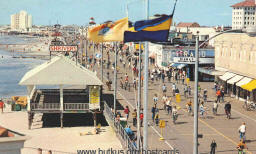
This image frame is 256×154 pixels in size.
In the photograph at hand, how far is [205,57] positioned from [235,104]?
23485 millimetres

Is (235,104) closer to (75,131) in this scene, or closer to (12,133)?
(75,131)

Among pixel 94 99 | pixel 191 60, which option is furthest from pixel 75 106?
pixel 191 60

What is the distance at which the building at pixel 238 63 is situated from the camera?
41906 mm

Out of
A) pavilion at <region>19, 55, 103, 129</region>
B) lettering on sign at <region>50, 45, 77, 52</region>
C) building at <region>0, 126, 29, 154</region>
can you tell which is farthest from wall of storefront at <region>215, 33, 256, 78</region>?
building at <region>0, 126, 29, 154</region>

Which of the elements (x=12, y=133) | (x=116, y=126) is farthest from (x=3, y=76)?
(x=12, y=133)

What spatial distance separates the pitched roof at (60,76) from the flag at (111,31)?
10.3 metres

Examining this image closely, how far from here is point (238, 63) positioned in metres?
46.2

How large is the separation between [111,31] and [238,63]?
2738cm

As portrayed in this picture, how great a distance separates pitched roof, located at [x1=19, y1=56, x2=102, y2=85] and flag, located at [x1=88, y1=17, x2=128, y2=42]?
10.3m

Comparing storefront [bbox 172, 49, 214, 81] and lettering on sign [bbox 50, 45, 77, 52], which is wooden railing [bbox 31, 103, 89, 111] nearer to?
lettering on sign [bbox 50, 45, 77, 52]

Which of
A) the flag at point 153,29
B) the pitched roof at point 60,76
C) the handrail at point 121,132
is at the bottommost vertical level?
the handrail at point 121,132

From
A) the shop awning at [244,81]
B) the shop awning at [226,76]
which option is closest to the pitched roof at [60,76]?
the shop awning at [244,81]

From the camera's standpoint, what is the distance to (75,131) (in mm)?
33219

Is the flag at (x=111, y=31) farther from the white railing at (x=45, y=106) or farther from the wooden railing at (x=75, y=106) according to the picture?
the white railing at (x=45, y=106)
